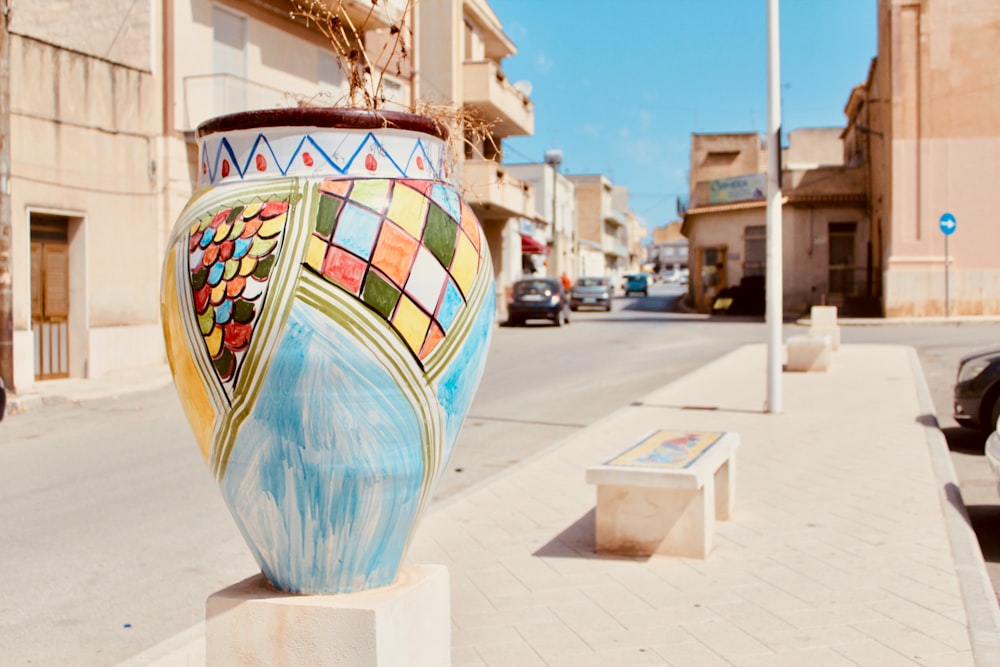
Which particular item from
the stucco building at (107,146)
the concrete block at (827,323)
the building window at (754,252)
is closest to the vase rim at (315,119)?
the stucco building at (107,146)

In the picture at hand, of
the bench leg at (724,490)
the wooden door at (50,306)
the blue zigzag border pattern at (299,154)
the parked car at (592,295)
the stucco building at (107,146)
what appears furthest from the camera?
the parked car at (592,295)

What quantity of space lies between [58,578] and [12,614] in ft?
1.88

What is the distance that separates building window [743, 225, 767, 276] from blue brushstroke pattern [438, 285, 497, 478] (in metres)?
35.2

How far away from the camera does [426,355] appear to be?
2.79 m

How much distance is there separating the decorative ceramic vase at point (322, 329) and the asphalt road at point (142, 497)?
6.17 ft

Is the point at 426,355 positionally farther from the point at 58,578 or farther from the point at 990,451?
the point at 990,451

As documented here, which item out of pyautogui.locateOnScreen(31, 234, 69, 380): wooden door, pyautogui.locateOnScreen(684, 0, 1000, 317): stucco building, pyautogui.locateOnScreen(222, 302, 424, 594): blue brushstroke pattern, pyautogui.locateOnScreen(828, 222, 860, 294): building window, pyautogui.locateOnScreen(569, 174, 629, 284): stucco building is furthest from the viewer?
pyautogui.locateOnScreen(569, 174, 629, 284): stucco building

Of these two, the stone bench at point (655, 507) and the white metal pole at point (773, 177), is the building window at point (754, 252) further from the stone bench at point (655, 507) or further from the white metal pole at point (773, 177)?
the stone bench at point (655, 507)

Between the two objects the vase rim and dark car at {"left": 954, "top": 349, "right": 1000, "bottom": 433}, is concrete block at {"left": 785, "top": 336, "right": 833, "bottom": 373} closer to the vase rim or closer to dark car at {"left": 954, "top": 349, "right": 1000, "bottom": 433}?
dark car at {"left": 954, "top": 349, "right": 1000, "bottom": 433}

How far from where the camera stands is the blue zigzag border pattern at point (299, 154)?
281 centimetres

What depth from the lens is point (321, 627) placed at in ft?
9.04

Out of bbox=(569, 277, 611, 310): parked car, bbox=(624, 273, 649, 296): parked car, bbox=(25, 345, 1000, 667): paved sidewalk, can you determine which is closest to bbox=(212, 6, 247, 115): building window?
bbox=(25, 345, 1000, 667): paved sidewalk

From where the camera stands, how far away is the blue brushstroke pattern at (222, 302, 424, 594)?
266 centimetres

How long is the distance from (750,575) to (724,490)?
1.16m
